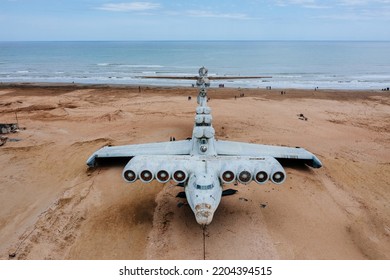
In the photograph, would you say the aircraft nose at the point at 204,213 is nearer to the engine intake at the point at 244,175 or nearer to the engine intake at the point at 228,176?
the engine intake at the point at 228,176

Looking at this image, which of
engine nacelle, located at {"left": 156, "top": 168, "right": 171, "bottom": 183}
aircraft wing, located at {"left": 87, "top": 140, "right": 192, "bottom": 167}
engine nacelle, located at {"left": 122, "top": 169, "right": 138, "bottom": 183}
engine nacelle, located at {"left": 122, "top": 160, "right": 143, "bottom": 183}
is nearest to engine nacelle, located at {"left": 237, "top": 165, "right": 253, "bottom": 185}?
engine nacelle, located at {"left": 156, "top": 168, "right": 171, "bottom": 183}

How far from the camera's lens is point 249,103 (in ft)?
127

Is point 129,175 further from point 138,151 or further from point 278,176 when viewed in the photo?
point 138,151

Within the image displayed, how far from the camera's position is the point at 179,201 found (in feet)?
50.1

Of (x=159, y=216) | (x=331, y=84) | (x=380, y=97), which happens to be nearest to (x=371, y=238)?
(x=159, y=216)

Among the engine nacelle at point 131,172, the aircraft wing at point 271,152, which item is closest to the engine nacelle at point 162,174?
the engine nacelle at point 131,172

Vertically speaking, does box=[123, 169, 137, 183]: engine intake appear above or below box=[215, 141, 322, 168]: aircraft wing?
above

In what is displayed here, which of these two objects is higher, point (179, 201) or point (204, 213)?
point (204, 213)

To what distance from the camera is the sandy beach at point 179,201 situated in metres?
12.2

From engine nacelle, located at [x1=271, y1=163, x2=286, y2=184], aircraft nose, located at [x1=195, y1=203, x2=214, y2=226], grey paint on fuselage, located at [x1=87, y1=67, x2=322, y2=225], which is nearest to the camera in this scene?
aircraft nose, located at [x1=195, y1=203, x2=214, y2=226]

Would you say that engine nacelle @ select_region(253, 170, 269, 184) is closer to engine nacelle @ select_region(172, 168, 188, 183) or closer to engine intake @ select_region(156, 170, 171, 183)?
engine nacelle @ select_region(172, 168, 188, 183)

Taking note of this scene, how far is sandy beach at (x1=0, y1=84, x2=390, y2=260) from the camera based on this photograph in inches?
480

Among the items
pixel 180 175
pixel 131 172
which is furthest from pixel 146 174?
pixel 180 175

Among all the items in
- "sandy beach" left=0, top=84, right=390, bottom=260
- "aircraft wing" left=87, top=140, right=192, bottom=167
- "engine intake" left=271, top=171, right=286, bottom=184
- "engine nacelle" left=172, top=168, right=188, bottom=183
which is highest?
"engine intake" left=271, top=171, right=286, bottom=184
